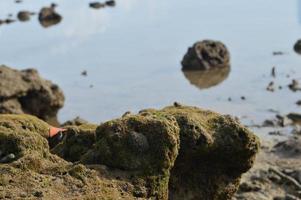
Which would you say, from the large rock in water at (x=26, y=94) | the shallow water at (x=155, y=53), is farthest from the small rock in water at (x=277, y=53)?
the large rock in water at (x=26, y=94)

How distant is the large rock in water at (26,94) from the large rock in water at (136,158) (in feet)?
51.6

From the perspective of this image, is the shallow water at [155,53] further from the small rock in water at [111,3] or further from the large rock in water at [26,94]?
the small rock in water at [111,3]

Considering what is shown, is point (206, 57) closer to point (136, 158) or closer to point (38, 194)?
point (136, 158)

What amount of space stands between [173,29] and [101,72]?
12.6 meters

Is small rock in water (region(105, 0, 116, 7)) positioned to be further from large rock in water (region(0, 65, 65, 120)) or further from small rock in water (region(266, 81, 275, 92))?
large rock in water (region(0, 65, 65, 120))

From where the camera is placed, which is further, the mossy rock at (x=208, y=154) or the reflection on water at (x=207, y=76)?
the reflection on water at (x=207, y=76)

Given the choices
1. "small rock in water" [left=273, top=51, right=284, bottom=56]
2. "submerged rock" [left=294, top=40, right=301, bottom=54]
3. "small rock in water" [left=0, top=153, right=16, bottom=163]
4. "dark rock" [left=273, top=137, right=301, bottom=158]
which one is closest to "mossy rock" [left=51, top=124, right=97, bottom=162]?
"small rock in water" [left=0, top=153, right=16, bottom=163]

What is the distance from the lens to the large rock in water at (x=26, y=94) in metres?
23.7

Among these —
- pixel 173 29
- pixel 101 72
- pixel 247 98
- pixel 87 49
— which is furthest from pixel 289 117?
pixel 173 29

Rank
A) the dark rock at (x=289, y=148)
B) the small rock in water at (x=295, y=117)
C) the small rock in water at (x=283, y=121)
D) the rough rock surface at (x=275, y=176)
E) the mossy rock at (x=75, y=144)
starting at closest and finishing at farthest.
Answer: the mossy rock at (x=75, y=144) → the rough rock surface at (x=275, y=176) → the dark rock at (x=289, y=148) → the small rock in water at (x=283, y=121) → the small rock in water at (x=295, y=117)

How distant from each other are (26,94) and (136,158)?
17981 mm

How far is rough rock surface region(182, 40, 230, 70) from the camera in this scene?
33.2 metres

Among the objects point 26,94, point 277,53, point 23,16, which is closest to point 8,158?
point 26,94

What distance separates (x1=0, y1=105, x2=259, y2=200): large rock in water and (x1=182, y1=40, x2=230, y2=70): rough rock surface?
24.5 metres
